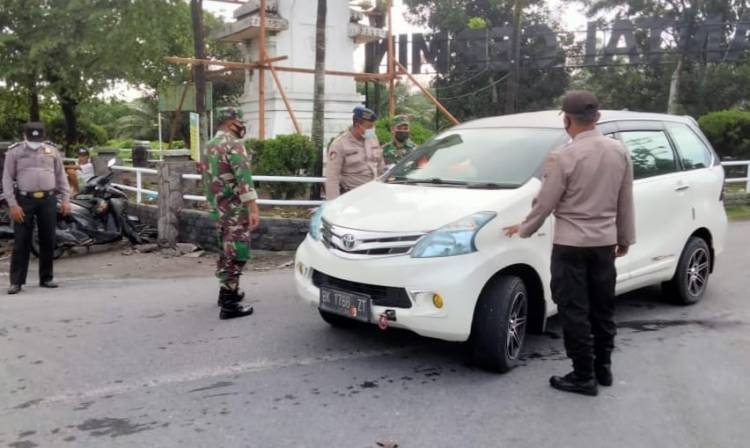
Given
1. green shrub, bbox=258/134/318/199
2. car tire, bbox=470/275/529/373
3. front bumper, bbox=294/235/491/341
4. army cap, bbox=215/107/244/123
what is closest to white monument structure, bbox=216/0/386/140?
green shrub, bbox=258/134/318/199

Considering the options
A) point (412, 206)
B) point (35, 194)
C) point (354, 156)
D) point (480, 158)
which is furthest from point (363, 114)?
point (35, 194)

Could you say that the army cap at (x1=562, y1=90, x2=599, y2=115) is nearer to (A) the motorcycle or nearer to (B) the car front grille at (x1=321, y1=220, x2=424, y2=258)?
(B) the car front grille at (x1=321, y1=220, x2=424, y2=258)

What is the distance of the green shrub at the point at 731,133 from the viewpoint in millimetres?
15758

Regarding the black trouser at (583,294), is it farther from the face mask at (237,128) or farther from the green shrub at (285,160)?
the green shrub at (285,160)

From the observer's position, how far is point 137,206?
10.6 metres

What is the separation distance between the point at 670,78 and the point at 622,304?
29307 mm

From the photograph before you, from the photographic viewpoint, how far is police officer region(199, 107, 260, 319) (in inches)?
216

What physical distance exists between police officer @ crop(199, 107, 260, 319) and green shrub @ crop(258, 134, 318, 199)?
418 centimetres

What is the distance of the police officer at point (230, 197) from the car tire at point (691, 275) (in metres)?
3.60

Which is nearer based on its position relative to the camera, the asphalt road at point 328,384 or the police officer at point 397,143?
the asphalt road at point 328,384

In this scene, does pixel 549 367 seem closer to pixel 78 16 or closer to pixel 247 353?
pixel 247 353

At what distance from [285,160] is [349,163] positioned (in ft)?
11.7

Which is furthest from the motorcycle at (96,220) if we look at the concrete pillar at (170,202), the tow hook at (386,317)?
the tow hook at (386,317)

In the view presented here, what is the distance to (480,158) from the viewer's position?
514cm
